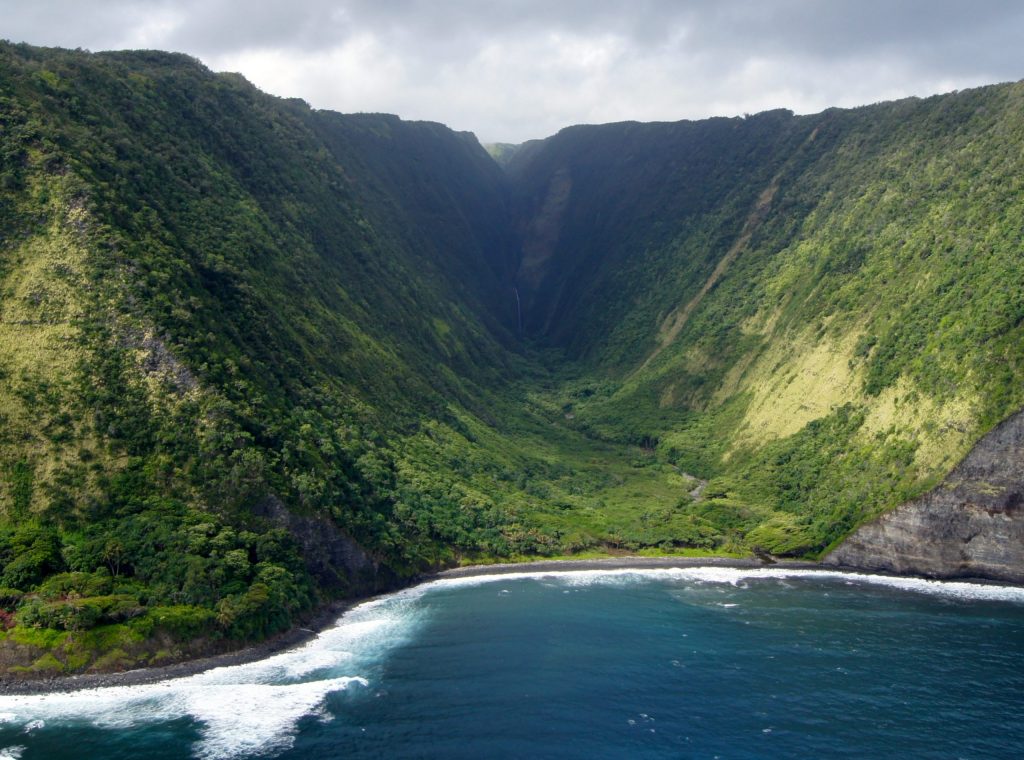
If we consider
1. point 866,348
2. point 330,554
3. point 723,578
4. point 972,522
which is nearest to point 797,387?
point 866,348

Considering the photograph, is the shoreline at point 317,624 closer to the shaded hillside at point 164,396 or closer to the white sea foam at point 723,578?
the white sea foam at point 723,578

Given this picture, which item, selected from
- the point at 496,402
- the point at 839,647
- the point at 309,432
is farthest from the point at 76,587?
the point at 496,402

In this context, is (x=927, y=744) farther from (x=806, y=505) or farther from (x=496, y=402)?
(x=496, y=402)

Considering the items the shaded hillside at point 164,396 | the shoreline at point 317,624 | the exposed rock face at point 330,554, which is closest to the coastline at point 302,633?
the shoreline at point 317,624

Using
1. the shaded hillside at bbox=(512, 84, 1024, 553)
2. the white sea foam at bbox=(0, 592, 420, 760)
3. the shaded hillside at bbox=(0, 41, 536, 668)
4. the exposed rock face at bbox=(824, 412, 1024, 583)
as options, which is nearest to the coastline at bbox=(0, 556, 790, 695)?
the white sea foam at bbox=(0, 592, 420, 760)

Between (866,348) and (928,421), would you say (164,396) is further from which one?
(866,348)
